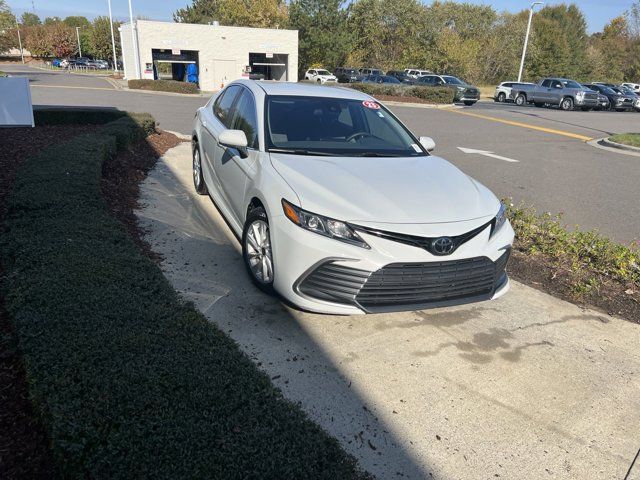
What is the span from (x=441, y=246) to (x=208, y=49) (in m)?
36.4

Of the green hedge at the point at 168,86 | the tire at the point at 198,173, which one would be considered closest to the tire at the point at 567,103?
the green hedge at the point at 168,86

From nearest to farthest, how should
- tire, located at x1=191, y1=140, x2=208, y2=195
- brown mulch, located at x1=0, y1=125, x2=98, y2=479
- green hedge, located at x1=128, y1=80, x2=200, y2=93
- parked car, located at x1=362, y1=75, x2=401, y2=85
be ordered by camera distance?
brown mulch, located at x1=0, y1=125, x2=98, y2=479
tire, located at x1=191, y1=140, x2=208, y2=195
green hedge, located at x1=128, y1=80, x2=200, y2=93
parked car, located at x1=362, y1=75, x2=401, y2=85

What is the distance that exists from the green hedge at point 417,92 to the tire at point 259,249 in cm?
2614

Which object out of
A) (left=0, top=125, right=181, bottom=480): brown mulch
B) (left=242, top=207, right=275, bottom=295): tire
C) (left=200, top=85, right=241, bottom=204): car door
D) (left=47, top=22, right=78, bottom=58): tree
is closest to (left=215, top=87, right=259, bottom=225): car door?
(left=200, top=85, right=241, bottom=204): car door

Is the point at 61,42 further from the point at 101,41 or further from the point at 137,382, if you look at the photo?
the point at 137,382

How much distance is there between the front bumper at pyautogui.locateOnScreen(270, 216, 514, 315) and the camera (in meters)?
3.06

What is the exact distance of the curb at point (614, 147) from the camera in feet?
43.2

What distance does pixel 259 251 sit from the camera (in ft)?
12.4

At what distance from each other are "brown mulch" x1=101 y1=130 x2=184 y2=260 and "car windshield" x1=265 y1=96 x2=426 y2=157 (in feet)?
5.47

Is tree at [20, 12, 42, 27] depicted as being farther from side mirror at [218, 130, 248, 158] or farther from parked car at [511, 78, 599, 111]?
side mirror at [218, 130, 248, 158]

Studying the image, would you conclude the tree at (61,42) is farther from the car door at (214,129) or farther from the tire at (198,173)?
the car door at (214,129)

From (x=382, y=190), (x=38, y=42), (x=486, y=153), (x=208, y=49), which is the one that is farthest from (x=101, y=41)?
(x=382, y=190)

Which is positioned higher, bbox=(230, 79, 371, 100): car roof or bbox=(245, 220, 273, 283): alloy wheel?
bbox=(230, 79, 371, 100): car roof

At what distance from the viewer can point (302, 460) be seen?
6.49ft
